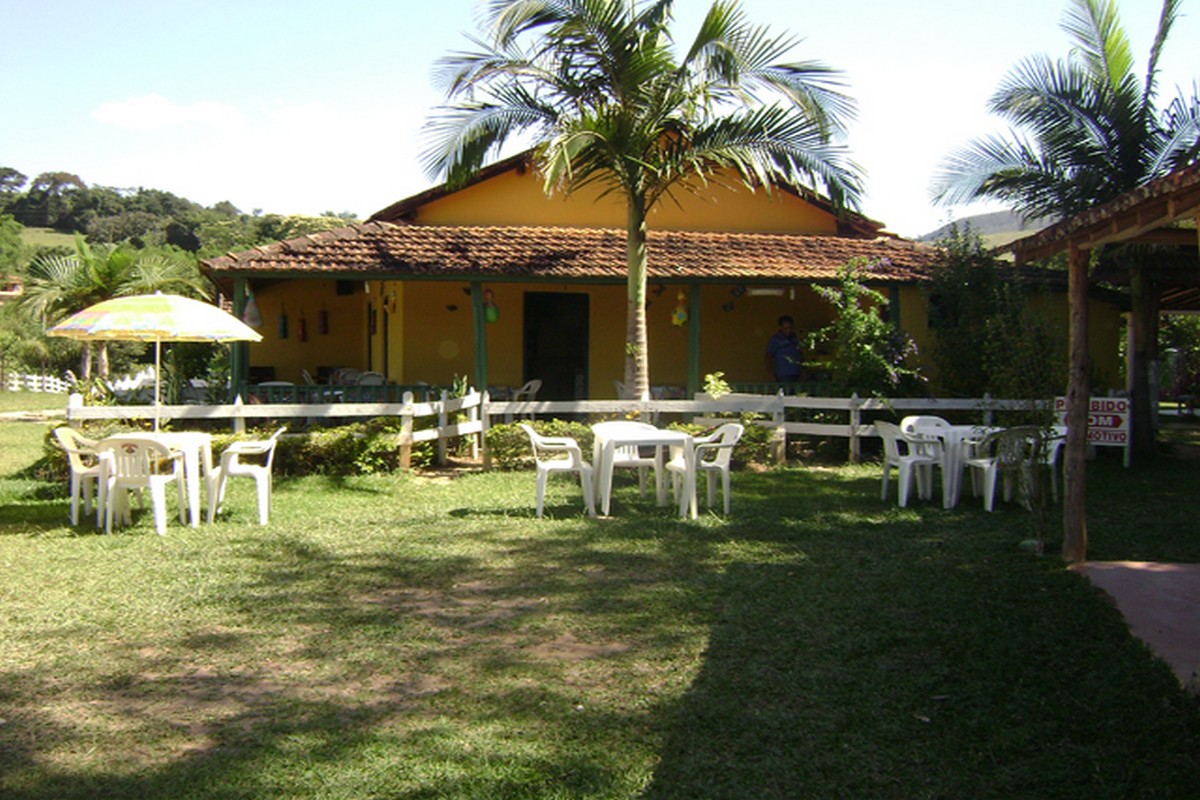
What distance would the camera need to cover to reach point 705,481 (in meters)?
11.5

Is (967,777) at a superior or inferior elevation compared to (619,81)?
inferior

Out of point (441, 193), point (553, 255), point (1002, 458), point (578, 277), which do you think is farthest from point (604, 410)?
point (441, 193)

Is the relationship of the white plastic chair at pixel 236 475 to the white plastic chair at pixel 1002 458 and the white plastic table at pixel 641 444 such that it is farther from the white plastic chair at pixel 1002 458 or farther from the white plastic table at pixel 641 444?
the white plastic chair at pixel 1002 458

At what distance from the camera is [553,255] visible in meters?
15.4

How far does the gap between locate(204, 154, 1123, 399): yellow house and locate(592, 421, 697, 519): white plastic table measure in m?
5.09

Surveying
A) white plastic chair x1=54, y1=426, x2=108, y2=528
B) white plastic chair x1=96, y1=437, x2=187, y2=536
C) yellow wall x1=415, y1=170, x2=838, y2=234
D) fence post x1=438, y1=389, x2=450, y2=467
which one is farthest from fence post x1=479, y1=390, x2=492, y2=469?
yellow wall x1=415, y1=170, x2=838, y2=234

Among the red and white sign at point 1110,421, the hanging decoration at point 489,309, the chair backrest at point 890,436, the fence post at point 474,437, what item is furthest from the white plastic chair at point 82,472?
the red and white sign at point 1110,421

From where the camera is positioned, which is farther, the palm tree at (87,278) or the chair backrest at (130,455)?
the palm tree at (87,278)

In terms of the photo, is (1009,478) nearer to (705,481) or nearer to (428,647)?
(705,481)

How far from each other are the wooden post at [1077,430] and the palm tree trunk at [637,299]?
272 inches

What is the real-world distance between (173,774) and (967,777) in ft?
10.2

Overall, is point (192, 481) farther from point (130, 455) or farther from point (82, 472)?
point (82, 472)

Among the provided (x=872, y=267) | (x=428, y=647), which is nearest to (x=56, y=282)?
(x=872, y=267)

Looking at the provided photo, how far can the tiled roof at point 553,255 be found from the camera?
14086mm
